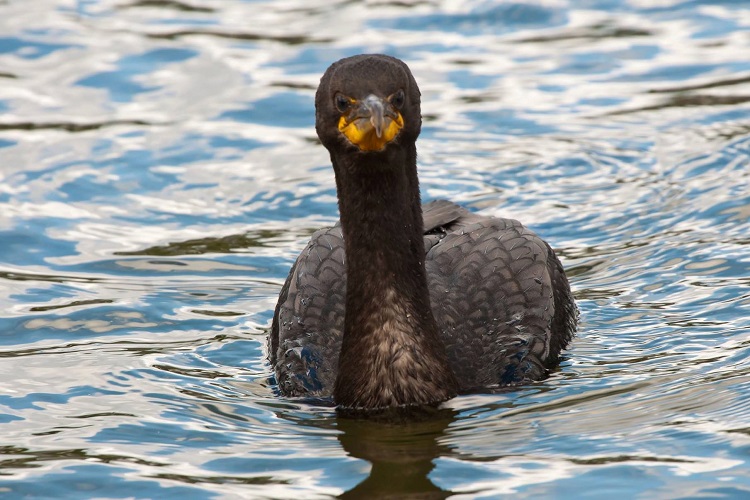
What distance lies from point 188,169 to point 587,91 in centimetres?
401

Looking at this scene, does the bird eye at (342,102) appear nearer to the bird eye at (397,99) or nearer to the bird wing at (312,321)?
the bird eye at (397,99)

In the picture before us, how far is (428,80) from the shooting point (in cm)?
1438

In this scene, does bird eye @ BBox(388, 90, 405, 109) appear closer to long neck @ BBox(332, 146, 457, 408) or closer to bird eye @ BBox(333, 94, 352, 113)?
bird eye @ BBox(333, 94, 352, 113)

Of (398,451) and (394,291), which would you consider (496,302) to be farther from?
(398,451)

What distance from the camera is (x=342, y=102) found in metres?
7.29

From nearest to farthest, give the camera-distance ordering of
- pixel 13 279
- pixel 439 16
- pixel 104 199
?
pixel 13 279 → pixel 104 199 → pixel 439 16

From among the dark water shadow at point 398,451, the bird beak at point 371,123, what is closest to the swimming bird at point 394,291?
the bird beak at point 371,123

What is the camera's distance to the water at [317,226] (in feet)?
23.2

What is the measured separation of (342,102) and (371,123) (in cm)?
22

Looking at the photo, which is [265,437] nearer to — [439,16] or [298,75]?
[298,75]

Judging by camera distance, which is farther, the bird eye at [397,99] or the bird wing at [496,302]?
the bird wing at [496,302]

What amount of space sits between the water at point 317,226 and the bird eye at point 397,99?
1.62 metres

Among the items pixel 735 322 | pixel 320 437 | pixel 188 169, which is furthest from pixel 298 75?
pixel 320 437

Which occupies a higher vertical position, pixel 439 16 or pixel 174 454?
pixel 439 16
